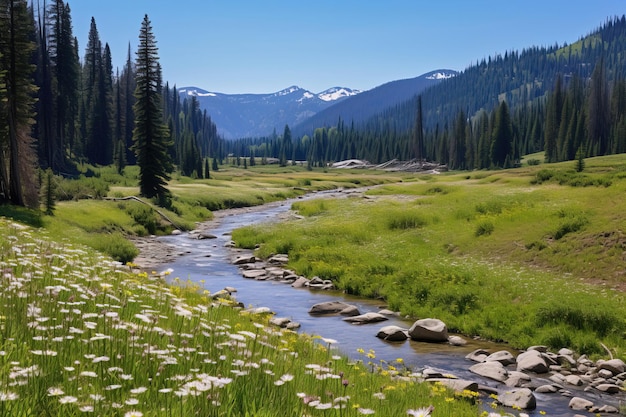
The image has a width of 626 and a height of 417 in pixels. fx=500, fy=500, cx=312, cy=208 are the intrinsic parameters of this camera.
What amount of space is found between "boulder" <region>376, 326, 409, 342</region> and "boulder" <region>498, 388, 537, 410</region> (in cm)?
500

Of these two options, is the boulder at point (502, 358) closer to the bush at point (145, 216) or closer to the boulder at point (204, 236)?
the boulder at point (204, 236)

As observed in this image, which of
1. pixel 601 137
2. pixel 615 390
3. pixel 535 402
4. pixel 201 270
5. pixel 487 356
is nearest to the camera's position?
pixel 535 402

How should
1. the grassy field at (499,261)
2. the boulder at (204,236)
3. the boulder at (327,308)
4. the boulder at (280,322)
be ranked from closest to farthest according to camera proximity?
1. the boulder at (280,322)
2. the grassy field at (499,261)
3. the boulder at (327,308)
4. the boulder at (204,236)

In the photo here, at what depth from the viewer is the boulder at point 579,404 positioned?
11.2 m

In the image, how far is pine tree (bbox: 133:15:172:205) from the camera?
53.2 metres

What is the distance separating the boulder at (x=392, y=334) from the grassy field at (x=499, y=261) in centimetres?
274

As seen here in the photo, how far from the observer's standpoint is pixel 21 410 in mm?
3412

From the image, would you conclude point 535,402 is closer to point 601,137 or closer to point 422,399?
point 422,399

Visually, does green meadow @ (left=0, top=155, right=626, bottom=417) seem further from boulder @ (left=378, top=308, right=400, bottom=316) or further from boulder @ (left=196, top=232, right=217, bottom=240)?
boulder @ (left=196, top=232, right=217, bottom=240)

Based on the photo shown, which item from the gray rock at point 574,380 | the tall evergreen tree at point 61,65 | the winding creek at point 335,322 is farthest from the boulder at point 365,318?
the tall evergreen tree at point 61,65

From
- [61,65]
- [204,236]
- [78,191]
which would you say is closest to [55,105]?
[61,65]

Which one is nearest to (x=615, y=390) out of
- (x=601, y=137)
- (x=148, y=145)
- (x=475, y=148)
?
(x=148, y=145)

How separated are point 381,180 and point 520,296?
106 meters

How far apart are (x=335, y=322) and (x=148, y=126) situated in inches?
1712
